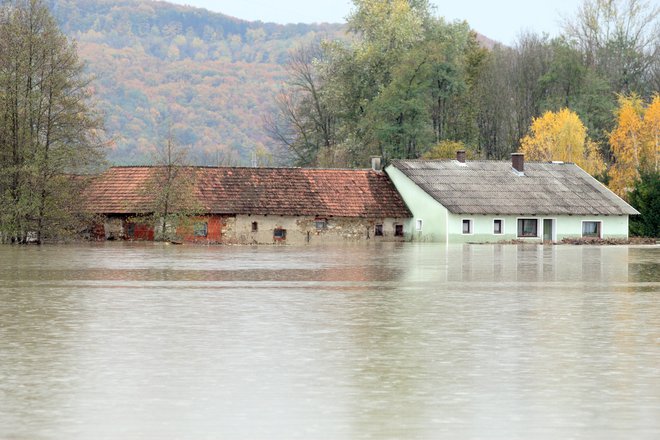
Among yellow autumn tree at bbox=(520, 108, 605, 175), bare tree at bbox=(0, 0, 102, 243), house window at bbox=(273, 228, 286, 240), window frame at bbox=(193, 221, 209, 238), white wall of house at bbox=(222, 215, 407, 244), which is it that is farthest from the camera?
yellow autumn tree at bbox=(520, 108, 605, 175)

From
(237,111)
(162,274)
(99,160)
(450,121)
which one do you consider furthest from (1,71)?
(237,111)

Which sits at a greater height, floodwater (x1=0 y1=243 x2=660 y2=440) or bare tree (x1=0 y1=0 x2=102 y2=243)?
bare tree (x1=0 y1=0 x2=102 y2=243)

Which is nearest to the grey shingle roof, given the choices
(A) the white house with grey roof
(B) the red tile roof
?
(A) the white house with grey roof

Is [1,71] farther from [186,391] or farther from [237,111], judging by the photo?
[237,111]

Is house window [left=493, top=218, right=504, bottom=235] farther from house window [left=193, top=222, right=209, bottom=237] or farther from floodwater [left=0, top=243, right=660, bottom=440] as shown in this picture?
floodwater [left=0, top=243, right=660, bottom=440]

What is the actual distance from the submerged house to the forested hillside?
1898 inches

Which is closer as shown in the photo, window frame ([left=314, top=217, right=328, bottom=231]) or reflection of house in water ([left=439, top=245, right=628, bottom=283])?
reflection of house in water ([left=439, top=245, right=628, bottom=283])

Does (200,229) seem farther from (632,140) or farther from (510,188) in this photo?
(632,140)

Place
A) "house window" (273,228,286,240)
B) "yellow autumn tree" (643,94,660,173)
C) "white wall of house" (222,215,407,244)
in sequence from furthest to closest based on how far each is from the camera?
"yellow autumn tree" (643,94,660,173)
"house window" (273,228,286,240)
"white wall of house" (222,215,407,244)

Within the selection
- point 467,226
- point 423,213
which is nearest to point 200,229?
point 423,213

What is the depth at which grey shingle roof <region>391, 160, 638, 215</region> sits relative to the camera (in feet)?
219

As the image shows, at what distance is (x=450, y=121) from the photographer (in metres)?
88.6

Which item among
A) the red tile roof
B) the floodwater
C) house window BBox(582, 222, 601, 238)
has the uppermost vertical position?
the red tile roof

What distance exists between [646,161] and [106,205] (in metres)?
35.2
